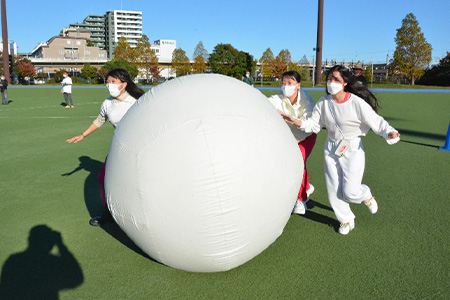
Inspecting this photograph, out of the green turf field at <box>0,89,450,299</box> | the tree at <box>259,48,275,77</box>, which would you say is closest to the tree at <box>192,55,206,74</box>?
the tree at <box>259,48,275,77</box>

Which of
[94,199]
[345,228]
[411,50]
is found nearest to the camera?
[345,228]

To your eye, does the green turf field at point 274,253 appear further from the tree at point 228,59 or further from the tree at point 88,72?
the tree at point 88,72

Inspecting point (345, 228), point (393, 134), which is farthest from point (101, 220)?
point (393, 134)

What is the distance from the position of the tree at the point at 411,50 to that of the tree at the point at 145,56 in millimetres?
43222

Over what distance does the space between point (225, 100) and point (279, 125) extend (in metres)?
0.66

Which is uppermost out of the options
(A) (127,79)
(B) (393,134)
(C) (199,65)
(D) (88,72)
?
(C) (199,65)

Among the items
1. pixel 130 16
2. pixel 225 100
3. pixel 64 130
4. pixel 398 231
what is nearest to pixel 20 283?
pixel 225 100

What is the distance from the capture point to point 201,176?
3.17m

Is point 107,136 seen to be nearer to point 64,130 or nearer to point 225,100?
point 64,130

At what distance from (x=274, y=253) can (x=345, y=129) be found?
1761mm

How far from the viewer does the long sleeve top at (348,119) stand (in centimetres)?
437

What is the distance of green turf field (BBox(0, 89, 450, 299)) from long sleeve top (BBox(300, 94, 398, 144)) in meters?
1.31

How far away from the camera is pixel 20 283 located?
365 cm

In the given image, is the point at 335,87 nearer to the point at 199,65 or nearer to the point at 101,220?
the point at 101,220
